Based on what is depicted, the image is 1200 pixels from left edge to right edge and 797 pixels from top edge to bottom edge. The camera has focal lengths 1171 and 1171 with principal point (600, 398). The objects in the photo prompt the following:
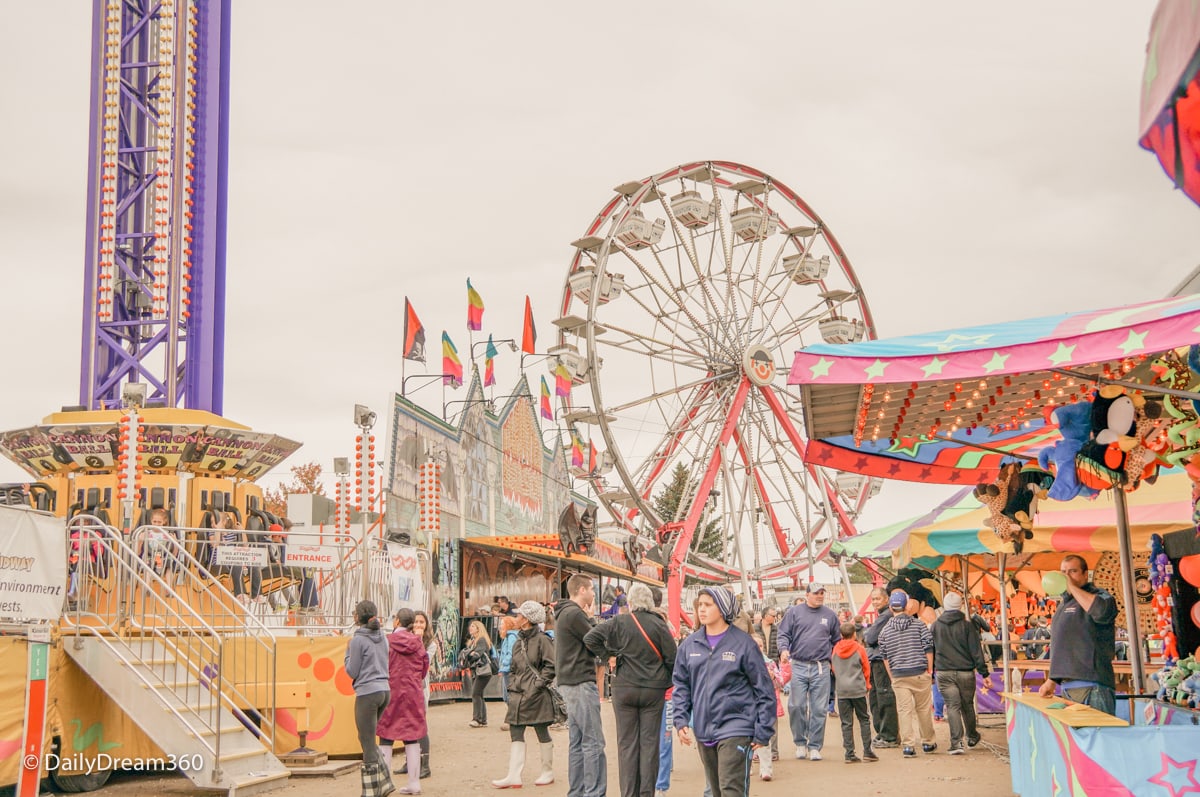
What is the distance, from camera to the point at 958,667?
11.7 m

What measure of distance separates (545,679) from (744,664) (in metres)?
3.45

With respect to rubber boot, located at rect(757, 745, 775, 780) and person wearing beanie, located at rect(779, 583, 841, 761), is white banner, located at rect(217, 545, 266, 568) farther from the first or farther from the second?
rubber boot, located at rect(757, 745, 775, 780)

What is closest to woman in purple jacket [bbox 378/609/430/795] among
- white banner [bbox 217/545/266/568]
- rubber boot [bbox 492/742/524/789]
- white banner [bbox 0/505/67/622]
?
rubber boot [bbox 492/742/524/789]

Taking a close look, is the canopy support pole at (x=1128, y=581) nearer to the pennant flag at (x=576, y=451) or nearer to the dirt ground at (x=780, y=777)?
the dirt ground at (x=780, y=777)

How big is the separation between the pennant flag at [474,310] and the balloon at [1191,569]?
23.8 meters

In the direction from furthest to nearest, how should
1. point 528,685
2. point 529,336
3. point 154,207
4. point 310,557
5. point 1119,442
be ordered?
point 529,336 < point 154,207 < point 310,557 < point 528,685 < point 1119,442

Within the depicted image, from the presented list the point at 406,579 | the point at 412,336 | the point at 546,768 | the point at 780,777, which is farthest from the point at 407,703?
the point at 412,336

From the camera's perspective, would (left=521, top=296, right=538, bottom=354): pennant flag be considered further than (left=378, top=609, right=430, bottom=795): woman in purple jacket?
Yes

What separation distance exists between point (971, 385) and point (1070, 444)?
0.73 meters

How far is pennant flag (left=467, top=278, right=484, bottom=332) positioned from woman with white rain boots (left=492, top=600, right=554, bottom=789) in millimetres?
20830

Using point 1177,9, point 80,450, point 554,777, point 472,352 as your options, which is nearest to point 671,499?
point 472,352

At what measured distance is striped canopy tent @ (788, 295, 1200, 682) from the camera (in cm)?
559

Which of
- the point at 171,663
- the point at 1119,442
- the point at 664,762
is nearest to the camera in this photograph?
the point at 1119,442

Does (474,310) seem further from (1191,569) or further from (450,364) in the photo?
(1191,569)
